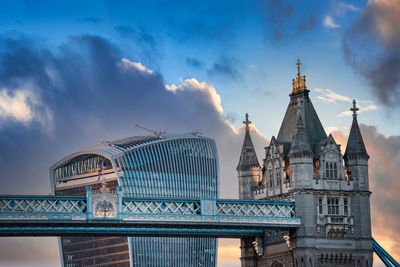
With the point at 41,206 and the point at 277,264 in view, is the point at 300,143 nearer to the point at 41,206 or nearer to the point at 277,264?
the point at 277,264

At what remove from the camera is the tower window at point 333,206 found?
308ft

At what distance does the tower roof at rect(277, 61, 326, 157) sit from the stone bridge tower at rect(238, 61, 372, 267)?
0.13 m

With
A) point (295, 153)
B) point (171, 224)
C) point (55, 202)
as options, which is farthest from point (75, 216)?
point (295, 153)

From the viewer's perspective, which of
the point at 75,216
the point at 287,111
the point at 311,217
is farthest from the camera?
the point at 287,111

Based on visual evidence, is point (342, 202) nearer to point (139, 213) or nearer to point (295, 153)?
point (295, 153)

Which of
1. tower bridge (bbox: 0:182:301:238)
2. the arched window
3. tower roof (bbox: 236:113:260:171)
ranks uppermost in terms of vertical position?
tower roof (bbox: 236:113:260:171)

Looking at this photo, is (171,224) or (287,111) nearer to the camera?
(171,224)

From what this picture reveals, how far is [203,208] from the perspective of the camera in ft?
286

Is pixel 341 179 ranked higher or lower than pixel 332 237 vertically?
higher

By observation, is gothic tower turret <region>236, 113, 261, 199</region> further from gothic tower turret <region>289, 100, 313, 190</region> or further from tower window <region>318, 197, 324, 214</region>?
tower window <region>318, 197, 324, 214</region>

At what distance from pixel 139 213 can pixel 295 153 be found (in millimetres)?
19532

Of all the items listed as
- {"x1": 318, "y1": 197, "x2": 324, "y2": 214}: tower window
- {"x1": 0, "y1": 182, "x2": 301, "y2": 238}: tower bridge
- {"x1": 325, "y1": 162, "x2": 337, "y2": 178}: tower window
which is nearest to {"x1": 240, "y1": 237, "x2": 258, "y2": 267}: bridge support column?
{"x1": 0, "y1": 182, "x2": 301, "y2": 238}: tower bridge

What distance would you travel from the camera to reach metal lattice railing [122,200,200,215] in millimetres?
85431

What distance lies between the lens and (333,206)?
309 ft
